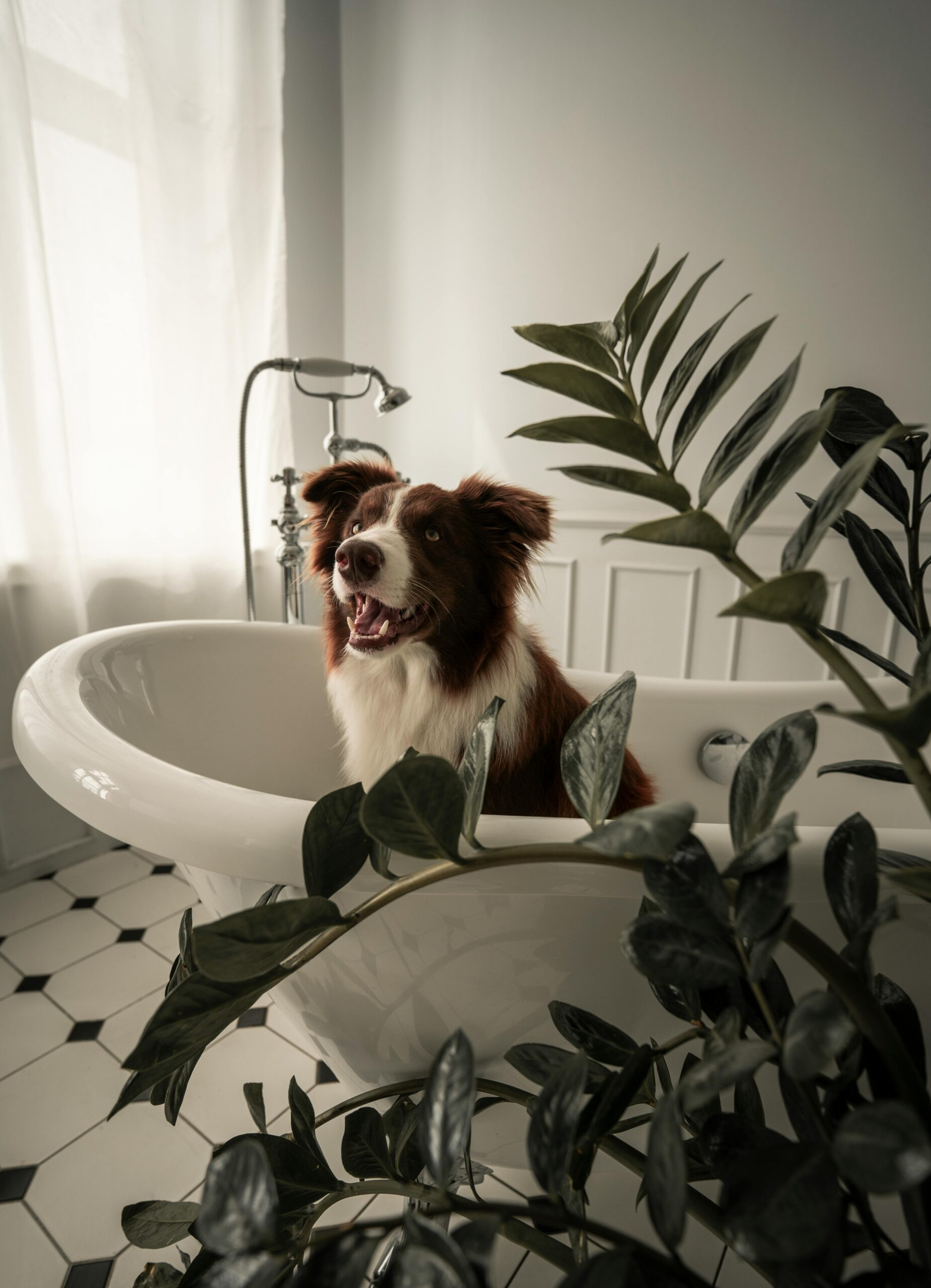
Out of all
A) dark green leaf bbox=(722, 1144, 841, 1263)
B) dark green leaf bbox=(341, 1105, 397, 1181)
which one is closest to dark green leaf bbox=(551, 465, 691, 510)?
dark green leaf bbox=(722, 1144, 841, 1263)

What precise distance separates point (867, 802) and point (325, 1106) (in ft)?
4.21

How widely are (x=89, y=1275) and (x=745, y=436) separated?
53.7 inches

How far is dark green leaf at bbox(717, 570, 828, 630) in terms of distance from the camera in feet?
0.99

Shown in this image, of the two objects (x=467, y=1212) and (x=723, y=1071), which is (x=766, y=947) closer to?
(x=723, y=1071)

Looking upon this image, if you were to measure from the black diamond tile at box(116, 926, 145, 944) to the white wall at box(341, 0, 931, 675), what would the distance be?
Answer: 1.62m

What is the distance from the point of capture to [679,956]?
0.35 meters

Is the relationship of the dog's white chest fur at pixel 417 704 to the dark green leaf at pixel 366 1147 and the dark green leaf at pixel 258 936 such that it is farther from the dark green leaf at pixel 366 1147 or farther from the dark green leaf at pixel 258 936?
the dark green leaf at pixel 258 936

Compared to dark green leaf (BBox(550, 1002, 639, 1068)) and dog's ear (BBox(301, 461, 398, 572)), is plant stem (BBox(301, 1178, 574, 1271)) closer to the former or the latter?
dark green leaf (BBox(550, 1002, 639, 1068))

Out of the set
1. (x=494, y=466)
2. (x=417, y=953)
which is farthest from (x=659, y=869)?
(x=494, y=466)

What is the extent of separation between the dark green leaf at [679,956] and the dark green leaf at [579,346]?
334mm

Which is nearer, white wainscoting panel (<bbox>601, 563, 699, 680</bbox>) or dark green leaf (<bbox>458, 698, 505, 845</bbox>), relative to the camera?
dark green leaf (<bbox>458, 698, 505, 845</bbox>)

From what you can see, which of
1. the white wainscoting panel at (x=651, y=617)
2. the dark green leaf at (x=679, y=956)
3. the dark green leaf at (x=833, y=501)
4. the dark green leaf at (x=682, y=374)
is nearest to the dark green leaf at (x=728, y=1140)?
the dark green leaf at (x=679, y=956)

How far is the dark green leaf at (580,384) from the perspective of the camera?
16.5 inches

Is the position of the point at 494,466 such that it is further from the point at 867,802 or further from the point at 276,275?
the point at 867,802
